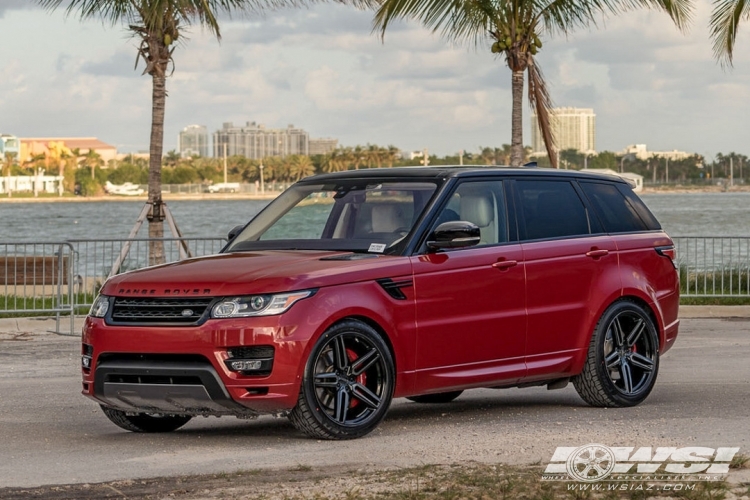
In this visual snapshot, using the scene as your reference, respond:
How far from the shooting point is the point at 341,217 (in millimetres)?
9883

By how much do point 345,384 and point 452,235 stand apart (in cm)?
129

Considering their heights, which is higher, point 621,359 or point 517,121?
point 517,121

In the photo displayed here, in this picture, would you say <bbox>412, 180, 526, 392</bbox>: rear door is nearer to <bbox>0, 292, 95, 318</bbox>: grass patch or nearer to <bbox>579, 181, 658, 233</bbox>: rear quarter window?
<bbox>579, 181, 658, 233</bbox>: rear quarter window

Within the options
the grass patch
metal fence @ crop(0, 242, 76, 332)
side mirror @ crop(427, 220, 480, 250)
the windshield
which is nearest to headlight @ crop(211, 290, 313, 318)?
the windshield

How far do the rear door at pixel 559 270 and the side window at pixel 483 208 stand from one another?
0.59 feet

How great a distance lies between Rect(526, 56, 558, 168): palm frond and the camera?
976 inches

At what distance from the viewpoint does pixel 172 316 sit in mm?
8508

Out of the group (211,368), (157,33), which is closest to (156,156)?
(157,33)

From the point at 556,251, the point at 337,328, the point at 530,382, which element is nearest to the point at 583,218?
the point at 556,251

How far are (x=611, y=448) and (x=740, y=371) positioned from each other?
5.19m

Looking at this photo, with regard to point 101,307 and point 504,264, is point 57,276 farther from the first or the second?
point 504,264

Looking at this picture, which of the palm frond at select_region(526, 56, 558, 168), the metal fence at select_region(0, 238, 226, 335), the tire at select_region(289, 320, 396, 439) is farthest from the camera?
the palm frond at select_region(526, 56, 558, 168)

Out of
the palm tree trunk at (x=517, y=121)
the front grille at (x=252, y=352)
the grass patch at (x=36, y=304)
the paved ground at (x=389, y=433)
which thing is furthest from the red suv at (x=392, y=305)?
the palm tree trunk at (x=517, y=121)

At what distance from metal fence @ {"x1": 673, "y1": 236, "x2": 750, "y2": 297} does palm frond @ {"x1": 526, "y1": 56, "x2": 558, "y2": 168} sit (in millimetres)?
3114
